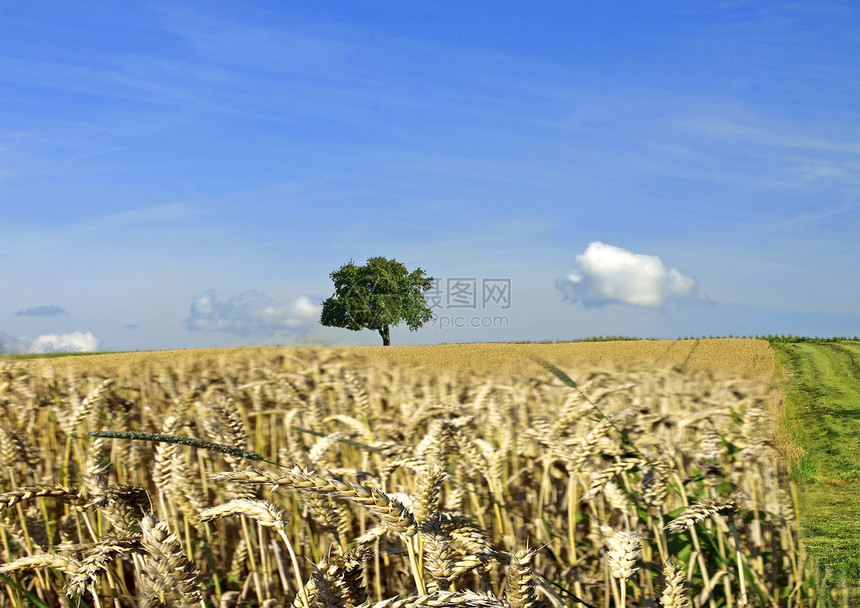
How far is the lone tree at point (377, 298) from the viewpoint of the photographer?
81.5 ft

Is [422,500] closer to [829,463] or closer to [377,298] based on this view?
[829,463]

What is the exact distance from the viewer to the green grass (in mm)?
2141

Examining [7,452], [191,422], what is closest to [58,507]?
[7,452]

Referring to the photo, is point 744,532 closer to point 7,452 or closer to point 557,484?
A: point 557,484

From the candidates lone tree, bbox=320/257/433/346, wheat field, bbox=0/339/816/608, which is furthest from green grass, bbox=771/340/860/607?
lone tree, bbox=320/257/433/346

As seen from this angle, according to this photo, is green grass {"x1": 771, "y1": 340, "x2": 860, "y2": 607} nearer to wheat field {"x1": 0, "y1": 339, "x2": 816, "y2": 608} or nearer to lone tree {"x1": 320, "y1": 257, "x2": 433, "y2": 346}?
wheat field {"x1": 0, "y1": 339, "x2": 816, "y2": 608}

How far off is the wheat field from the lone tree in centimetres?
2150

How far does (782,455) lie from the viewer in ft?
6.52

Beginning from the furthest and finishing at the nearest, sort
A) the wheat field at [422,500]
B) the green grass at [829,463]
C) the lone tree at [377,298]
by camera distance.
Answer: the lone tree at [377,298] → the green grass at [829,463] → the wheat field at [422,500]

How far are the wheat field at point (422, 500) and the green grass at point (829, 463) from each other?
0.30 m

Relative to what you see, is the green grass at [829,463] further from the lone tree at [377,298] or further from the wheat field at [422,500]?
the lone tree at [377,298]

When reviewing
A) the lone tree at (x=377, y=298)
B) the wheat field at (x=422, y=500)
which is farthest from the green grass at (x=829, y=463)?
the lone tree at (x=377, y=298)

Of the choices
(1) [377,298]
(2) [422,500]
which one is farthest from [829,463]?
(1) [377,298]

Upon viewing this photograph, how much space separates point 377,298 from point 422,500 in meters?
24.5
